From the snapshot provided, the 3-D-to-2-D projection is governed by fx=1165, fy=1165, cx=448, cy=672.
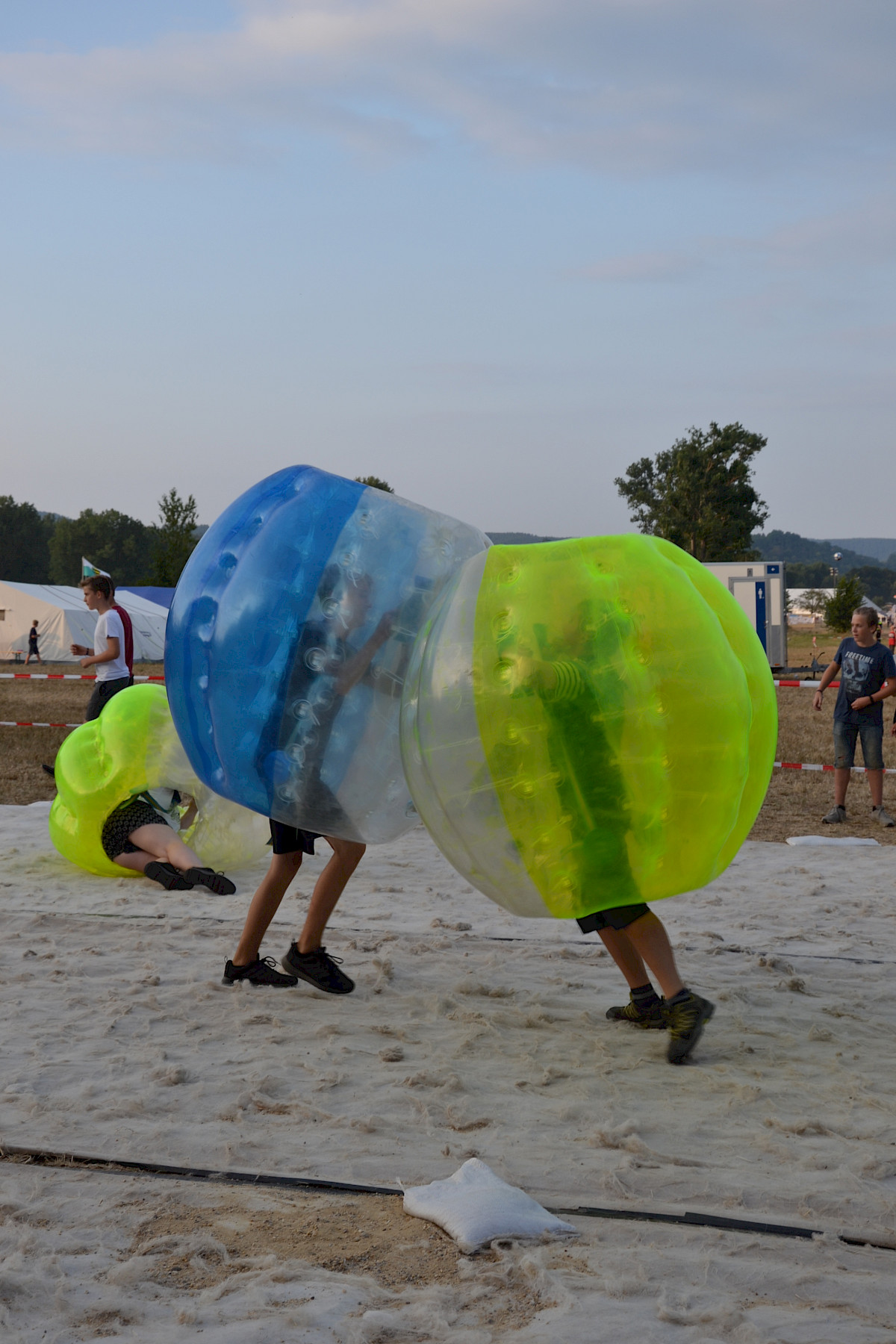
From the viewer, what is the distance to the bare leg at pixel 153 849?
6.63 meters

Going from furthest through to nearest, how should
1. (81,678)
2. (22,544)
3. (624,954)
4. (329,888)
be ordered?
1. (22,544)
2. (81,678)
3. (329,888)
4. (624,954)

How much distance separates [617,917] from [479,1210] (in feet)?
4.10

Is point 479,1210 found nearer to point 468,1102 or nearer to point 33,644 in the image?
point 468,1102

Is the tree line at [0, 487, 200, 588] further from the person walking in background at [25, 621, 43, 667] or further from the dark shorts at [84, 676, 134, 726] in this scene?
the dark shorts at [84, 676, 134, 726]

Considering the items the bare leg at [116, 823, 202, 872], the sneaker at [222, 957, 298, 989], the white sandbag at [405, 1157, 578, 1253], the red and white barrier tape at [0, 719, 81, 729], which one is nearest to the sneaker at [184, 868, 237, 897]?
the bare leg at [116, 823, 202, 872]

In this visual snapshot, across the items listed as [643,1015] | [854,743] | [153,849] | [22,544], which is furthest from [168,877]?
[22,544]


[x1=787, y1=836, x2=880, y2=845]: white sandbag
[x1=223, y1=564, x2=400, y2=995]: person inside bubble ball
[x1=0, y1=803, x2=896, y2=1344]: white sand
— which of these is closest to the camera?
[x1=0, y1=803, x2=896, y2=1344]: white sand

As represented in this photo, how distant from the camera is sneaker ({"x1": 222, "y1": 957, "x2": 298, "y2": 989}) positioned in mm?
4727

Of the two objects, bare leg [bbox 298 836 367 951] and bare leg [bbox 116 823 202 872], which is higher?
bare leg [bbox 298 836 367 951]

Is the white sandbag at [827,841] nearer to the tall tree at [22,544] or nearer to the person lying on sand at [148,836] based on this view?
the person lying on sand at [148,836]

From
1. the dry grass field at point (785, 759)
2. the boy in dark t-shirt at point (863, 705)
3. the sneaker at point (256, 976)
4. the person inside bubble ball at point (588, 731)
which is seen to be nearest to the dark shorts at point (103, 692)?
the dry grass field at point (785, 759)

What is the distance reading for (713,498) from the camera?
62875mm

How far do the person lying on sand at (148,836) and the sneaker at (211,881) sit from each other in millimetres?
61

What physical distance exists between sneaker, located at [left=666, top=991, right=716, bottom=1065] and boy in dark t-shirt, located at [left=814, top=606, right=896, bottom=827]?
17.8 ft
